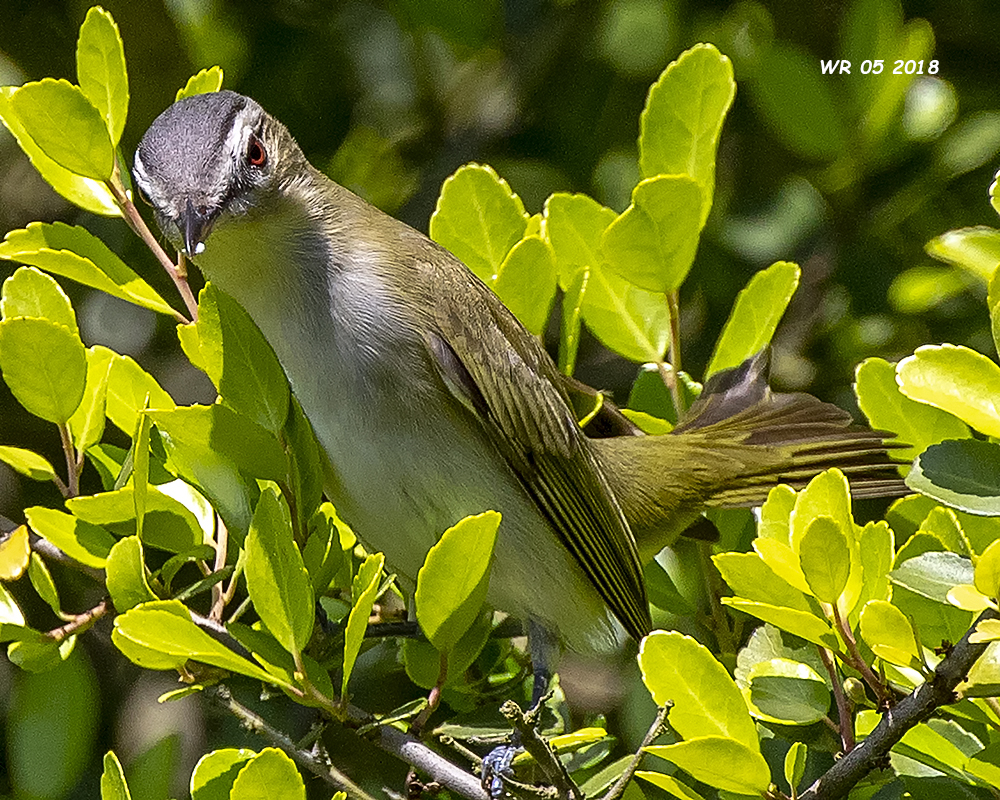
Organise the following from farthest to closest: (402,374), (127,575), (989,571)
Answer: (402,374), (127,575), (989,571)

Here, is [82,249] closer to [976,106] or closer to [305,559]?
[305,559]

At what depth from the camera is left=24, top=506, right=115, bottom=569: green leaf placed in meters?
2.20

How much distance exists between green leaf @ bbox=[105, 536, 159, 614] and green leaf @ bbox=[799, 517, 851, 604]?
1.04 m

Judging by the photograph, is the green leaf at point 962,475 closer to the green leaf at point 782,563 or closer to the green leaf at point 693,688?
the green leaf at point 782,563

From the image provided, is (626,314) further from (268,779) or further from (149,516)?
(268,779)

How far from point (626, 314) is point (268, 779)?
1449 mm

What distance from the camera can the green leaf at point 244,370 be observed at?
2.28m

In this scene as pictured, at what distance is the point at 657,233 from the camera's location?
2619 mm

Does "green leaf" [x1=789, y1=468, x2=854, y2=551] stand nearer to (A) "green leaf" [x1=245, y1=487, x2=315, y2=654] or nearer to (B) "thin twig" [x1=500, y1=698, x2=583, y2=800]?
(B) "thin twig" [x1=500, y1=698, x2=583, y2=800]

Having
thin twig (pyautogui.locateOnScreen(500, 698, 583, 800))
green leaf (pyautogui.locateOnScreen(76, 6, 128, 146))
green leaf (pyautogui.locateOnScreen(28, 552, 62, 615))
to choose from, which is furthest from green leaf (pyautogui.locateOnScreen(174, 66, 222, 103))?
thin twig (pyautogui.locateOnScreen(500, 698, 583, 800))

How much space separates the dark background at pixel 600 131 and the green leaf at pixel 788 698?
1.88m

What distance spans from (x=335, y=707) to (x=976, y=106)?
9.75ft

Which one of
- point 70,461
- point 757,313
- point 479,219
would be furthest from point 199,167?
point 757,313

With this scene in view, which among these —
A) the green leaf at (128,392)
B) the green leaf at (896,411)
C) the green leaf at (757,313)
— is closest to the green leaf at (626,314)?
the green leaf at (757,313)
